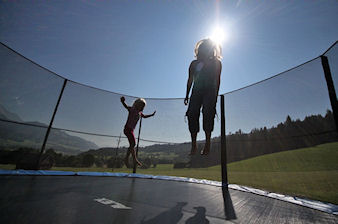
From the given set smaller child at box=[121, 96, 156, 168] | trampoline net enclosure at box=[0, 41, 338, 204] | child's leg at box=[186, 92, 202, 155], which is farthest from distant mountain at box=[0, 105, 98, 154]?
child's leg at box=[186, 92, 202, 155]

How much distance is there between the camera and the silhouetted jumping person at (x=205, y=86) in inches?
55.3

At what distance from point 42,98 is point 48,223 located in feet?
12.0

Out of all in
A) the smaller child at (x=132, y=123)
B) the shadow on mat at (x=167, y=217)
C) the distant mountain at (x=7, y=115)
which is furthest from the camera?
the distant mountain at (x=7, y=115)

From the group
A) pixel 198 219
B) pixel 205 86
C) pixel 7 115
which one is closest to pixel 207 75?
pixel 205 86

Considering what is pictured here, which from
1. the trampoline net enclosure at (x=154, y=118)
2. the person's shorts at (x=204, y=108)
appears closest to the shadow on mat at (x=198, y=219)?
the person's shorts at (x=204, y=108)

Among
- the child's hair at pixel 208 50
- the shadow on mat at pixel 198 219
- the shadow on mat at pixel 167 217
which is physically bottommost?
the shadow on mat at pixel 167 217

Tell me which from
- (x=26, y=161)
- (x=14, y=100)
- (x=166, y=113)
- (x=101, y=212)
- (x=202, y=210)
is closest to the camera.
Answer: (x=101, y=212)

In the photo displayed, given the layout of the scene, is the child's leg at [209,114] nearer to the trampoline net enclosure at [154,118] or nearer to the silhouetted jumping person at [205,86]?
the silhouetted jumping person at [205,86]

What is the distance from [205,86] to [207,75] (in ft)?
0.40

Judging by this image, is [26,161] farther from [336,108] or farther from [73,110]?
[336,108]

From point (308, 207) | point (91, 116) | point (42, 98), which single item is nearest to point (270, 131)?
point (308, 207)

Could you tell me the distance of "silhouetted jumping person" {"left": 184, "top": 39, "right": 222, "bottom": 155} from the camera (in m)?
1.41

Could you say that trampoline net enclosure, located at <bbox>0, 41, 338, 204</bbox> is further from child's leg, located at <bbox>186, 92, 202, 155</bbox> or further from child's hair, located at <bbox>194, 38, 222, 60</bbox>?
child's hair, located at <bbox>194, 38, 222, 60</bbox>

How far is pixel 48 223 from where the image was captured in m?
0.73
